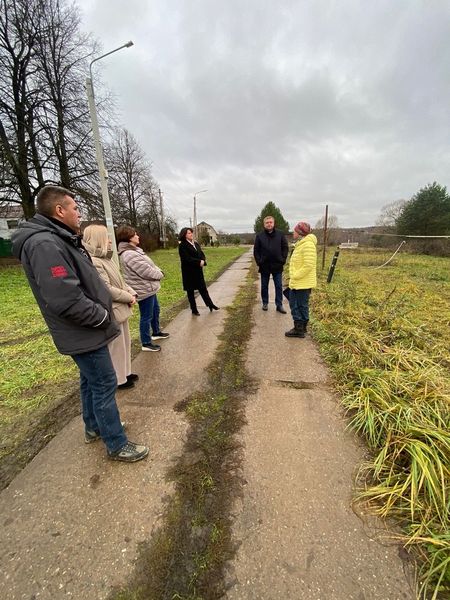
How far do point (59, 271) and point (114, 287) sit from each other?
3.09 ft

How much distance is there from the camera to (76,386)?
9.95ft

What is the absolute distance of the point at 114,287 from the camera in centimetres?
248

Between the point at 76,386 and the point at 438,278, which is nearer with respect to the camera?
the point at 76,386

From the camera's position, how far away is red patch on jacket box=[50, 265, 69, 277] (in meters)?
1.53

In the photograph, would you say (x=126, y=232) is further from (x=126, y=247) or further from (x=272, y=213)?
(x=272, y=213)

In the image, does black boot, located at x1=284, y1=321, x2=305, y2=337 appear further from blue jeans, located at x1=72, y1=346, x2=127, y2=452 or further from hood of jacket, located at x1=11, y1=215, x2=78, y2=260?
hood of jacket, located at x1=11, y1=215, x2=78, y2=260

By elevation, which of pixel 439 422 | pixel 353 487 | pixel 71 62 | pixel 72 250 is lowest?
pixel 353 487

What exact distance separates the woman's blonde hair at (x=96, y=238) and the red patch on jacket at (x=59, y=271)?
891 millimetres

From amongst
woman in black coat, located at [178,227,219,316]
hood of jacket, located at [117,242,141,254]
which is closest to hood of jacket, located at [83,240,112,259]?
hood of jacket, located at [117,242,141,254]

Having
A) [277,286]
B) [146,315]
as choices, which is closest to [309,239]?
[277,286]

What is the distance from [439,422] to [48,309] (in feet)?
9.81

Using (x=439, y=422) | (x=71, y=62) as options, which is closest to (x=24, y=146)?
(x=71, y=62)

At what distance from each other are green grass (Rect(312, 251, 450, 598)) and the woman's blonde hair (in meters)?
2.72

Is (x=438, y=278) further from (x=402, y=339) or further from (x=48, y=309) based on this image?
(x=48, y=309)
